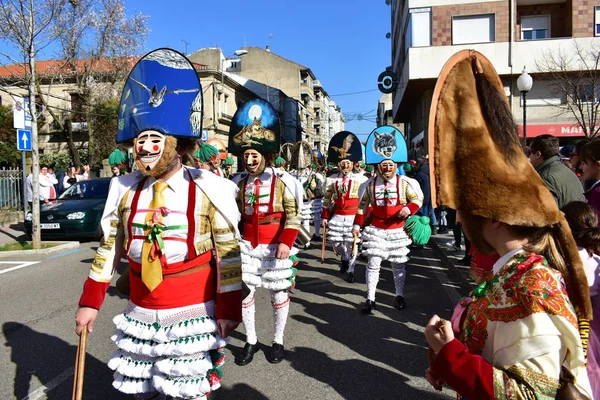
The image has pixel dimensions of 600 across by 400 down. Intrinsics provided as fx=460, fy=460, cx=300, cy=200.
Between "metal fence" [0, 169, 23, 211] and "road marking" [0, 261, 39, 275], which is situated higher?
"metal fence" [0, 169, 23, 211]

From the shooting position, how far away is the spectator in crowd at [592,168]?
12.6 ft

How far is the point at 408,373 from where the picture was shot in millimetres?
4066

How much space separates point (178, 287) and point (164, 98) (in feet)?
3.46

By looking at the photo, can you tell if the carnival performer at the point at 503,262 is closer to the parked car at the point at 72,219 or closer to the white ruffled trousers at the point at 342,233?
the white ruffled trousers at the point at 342,233

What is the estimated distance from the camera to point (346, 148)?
345 inches

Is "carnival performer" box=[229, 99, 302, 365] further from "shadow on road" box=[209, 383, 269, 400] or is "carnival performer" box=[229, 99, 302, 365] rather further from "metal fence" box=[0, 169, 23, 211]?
"metal fence" box=[0, 169, 23, 211]

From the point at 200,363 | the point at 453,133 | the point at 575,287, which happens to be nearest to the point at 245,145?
the point at 200,363

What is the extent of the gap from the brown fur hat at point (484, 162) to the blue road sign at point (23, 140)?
11.2 meters

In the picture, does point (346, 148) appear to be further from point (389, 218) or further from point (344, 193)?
point (389, 218)

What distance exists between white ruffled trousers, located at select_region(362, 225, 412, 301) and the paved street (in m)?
0.38

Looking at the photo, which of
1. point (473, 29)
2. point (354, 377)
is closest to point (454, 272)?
point (354, 377)

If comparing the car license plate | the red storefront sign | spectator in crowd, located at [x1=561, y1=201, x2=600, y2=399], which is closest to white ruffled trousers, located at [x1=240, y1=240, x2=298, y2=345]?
spectator in crowd, located at [x1=561, y1=201, x2=600, y2=399]

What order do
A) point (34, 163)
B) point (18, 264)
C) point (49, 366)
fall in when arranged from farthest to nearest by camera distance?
point (34, 163) → point (18, 264) → point (49, 366)

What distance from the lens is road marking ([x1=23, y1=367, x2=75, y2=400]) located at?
3629 mm
